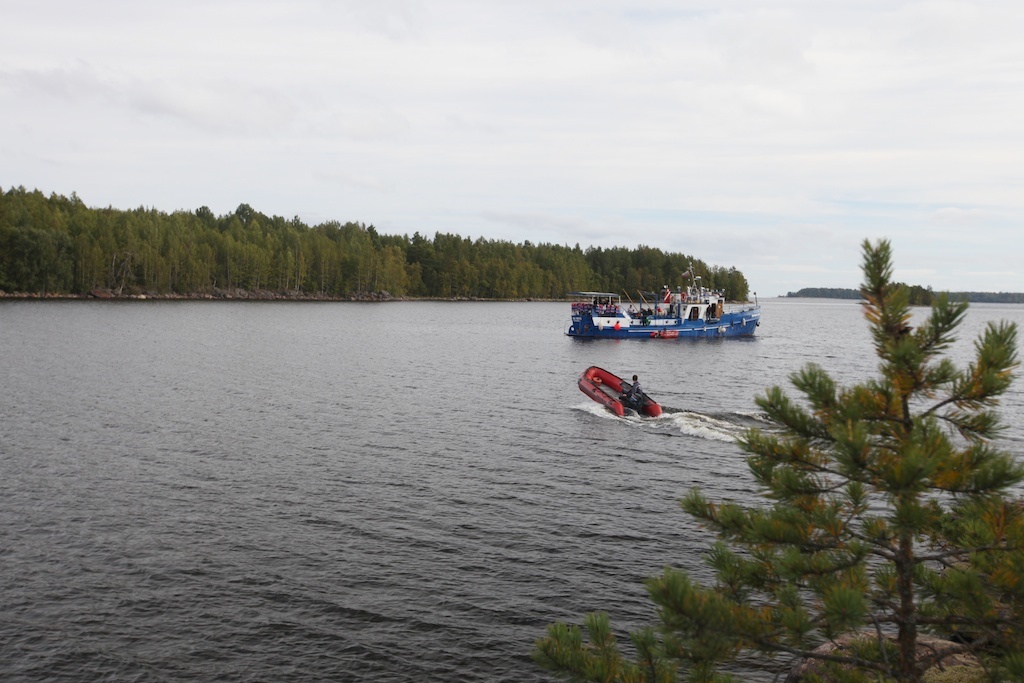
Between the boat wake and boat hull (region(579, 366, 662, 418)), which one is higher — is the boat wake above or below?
below

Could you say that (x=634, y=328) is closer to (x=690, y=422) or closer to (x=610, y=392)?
(x=610, y=392)

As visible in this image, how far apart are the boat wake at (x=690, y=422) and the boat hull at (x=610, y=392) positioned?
413mm

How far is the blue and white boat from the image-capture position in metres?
101

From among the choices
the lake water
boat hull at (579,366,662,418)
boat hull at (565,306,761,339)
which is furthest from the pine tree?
boat hull at (565,306,761,339)

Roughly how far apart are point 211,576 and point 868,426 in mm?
17030

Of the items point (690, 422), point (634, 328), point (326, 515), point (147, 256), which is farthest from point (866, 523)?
point (147, 256)

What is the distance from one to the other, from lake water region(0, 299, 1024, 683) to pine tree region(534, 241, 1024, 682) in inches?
186

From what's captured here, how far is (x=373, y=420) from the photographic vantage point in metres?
41.1

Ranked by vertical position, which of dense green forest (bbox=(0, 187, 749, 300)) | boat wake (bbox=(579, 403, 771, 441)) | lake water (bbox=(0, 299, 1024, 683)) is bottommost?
lake water (bbox=(0, 299, 1024, 683))

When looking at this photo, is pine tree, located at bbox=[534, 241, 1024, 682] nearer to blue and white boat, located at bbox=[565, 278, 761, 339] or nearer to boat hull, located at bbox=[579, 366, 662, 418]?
boat hull, located at bbox=[579, 366, 662, 418]

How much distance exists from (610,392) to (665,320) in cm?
5568

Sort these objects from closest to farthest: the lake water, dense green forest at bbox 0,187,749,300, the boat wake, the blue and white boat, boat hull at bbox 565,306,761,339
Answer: the lake water
the boat wake
boat hull at bbox 565,306,761,339
the blue and white boat
dense green forest at bbox 0,187,749,300

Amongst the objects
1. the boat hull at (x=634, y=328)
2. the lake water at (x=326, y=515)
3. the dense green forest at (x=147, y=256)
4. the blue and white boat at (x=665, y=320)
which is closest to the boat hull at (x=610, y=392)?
the lake water at (x=326, y=515)

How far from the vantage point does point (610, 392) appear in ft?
163
